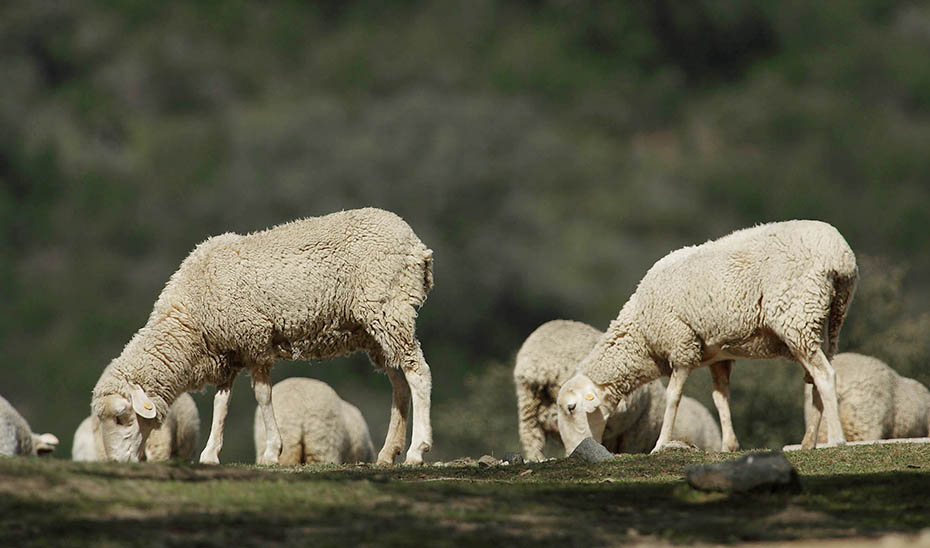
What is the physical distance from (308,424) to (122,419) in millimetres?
4248

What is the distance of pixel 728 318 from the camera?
13.3 m

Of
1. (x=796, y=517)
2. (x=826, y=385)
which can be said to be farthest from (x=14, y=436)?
(x=796, y=517)

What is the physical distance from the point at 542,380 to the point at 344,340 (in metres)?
4.15

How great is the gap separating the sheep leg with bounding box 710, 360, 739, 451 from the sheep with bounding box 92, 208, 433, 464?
3380 mm

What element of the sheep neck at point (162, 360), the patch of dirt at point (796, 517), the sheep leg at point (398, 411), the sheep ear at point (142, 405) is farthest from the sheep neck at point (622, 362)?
the patch of dirt at point (796, 517)

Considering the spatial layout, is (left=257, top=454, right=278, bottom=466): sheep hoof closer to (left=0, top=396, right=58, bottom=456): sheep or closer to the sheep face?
the sheep face

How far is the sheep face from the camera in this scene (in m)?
14.8

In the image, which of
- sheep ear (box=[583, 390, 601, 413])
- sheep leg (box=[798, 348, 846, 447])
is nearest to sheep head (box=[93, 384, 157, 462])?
sheep ear (box=[583, 390, 601, 413])

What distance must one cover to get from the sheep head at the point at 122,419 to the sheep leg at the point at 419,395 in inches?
94.5

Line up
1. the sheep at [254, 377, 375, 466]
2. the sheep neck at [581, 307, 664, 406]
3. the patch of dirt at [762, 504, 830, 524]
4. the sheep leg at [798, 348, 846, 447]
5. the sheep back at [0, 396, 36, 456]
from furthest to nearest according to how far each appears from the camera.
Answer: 1. the sheep at [254, 377, 375, 466]
2. the sheep back at [0, 396, 36, 456]
3. the sheep neck at [581, 307, 664, 406]
4. the sheep leg at [798, 348, 846, 447]
5. the patch of dirt at [762, 504, 830, 524]

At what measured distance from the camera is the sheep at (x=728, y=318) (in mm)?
12953

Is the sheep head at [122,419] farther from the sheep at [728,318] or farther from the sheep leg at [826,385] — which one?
the sheep leg at [826,385]

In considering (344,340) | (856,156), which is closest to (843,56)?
(856,156)

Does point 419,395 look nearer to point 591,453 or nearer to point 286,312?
point 286,312
